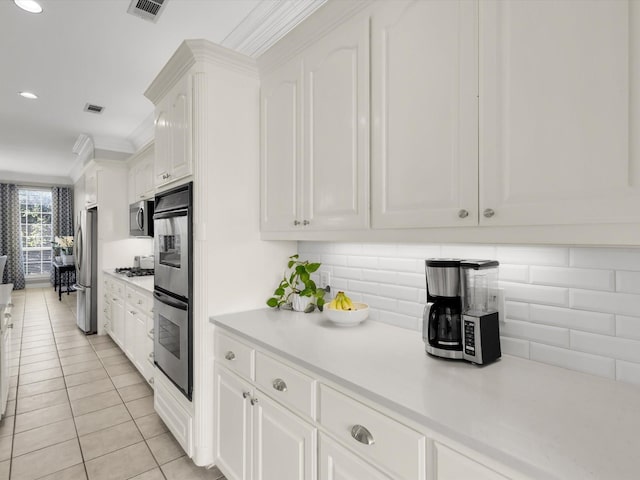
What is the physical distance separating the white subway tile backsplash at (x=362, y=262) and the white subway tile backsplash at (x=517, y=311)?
27.2 inches

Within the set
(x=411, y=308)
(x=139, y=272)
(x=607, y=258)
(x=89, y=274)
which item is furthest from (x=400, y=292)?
(x=89, y=274)

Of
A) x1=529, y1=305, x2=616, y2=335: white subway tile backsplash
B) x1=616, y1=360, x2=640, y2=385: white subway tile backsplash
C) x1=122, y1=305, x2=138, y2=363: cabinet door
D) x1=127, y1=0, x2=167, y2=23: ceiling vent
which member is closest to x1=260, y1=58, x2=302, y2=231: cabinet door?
x1=127, y1=0, x2=167, y2=23: ceiling vent

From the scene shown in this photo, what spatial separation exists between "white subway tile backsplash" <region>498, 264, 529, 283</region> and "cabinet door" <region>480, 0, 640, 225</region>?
1.24 ft

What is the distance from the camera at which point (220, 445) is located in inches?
74.3

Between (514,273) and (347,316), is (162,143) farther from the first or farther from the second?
(514,273)

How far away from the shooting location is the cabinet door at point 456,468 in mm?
797

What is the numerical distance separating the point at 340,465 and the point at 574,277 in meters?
1.01

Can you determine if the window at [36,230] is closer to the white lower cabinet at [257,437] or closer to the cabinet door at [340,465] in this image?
the white lower cabinet at [257,437]

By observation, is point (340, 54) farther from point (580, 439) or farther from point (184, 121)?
point (580, 439)

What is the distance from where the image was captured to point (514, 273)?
133 centimetres

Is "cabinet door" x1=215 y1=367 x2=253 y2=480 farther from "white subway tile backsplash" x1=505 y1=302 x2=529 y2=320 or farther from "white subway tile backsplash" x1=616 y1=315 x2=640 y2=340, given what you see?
"white subway tile backsplash" x1=616 y1=315 x2=640 y2=340

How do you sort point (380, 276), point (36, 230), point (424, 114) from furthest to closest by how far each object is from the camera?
point (36, 230) < point (380, 276) < point (424, 114)

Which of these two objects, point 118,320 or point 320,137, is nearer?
point 320,137

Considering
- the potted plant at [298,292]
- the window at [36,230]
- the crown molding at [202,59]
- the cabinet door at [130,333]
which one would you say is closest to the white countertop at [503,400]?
the potted plant at [298,292]
